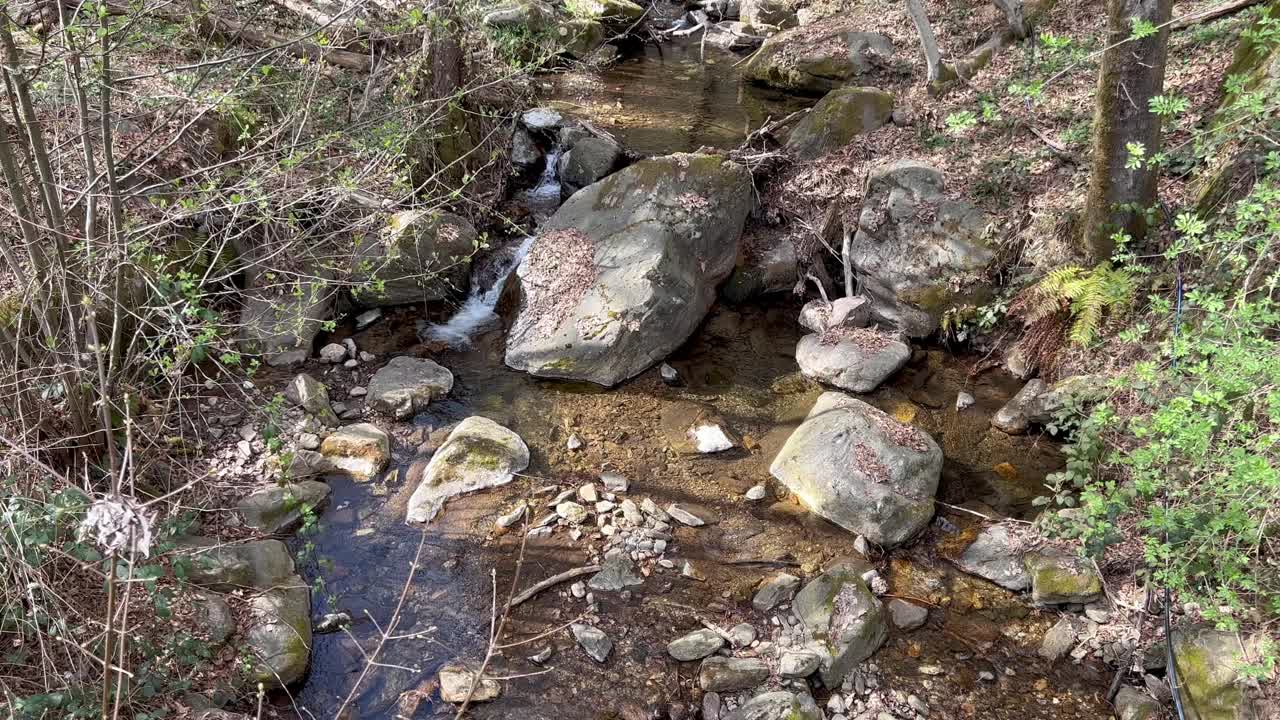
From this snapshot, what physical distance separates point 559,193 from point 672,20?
964 cm

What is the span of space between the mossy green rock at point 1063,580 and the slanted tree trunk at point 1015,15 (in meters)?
8.27

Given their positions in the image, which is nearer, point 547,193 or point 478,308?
point 478,308

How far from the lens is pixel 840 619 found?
15.8 ft

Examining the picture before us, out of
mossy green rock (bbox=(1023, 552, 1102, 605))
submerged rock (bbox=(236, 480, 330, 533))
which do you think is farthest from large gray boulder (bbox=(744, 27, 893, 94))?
submerged rock (bbox=(236, 480, 330, 533))

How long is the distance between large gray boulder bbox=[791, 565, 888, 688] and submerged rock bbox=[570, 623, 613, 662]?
4.11 ft

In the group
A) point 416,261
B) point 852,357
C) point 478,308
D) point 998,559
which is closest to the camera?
point 998,559

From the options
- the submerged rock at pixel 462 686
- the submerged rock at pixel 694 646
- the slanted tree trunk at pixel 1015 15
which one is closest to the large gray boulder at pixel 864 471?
the submerged rock at pixel 694 646

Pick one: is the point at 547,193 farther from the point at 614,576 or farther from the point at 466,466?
the point at 614,576

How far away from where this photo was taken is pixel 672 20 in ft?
58.4

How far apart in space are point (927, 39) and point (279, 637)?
32.3 ft

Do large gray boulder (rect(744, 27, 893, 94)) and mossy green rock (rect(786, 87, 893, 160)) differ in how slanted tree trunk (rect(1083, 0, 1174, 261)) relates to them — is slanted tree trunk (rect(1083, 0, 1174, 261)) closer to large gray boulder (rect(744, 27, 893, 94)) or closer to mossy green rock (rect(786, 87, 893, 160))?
mossy green rock (rect(786, 87, 893, 160))

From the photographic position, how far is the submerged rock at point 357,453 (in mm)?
6039

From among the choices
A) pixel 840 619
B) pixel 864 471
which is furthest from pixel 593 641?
pixel 864 471

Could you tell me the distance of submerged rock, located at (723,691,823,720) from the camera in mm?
4258
